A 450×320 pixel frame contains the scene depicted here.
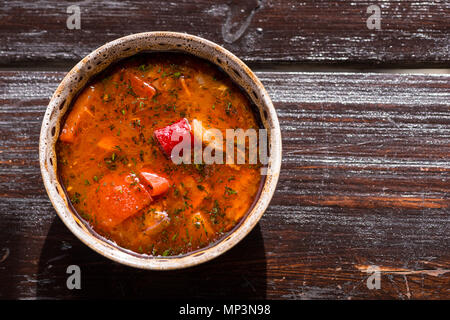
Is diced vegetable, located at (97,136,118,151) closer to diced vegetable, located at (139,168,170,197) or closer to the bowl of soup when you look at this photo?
the bowl of soup

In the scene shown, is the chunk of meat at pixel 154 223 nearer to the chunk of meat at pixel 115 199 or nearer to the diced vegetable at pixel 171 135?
the chunk of meat at pixel 115 199

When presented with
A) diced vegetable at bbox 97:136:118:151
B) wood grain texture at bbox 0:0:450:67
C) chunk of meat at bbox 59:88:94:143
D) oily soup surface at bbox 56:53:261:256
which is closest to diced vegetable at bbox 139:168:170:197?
oily soup surface at bbox 56:53:261:256

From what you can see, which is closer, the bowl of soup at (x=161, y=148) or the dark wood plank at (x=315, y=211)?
the bowl of soup at (x=161, y=148)

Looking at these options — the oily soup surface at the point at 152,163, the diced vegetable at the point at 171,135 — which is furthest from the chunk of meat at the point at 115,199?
the diced vegetable at the point at 171,135

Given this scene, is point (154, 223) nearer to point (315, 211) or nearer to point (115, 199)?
point (115, 199)

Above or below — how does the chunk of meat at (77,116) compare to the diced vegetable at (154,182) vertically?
above

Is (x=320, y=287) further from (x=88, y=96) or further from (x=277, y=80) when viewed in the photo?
(x=88, y=96)

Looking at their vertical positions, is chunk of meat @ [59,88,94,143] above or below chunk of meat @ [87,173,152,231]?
above


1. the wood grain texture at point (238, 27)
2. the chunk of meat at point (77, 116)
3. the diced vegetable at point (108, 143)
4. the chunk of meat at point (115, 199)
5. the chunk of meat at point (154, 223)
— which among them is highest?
the wood grain texture at point (238, 27)
